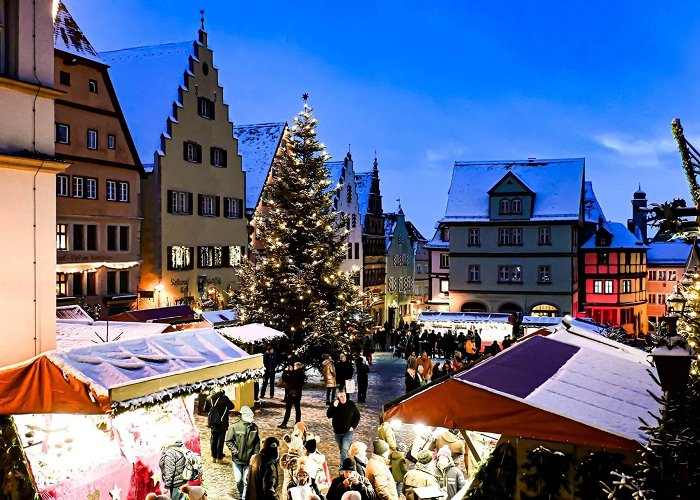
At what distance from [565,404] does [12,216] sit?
7.96 meters

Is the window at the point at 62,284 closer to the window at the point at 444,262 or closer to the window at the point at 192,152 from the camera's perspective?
the window at the point at 192,152

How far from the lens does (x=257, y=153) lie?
44.6 m

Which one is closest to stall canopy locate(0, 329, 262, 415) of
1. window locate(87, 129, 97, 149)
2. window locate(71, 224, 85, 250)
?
window locate(71, 224, 85, 250)

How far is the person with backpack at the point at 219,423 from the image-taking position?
1393 centimetres

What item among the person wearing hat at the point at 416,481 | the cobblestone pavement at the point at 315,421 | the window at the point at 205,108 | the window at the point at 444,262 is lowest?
the cobblestone pavement at the point at 315,421

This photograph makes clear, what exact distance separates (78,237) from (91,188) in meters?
2.21

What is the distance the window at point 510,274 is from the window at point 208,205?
19.4 metres

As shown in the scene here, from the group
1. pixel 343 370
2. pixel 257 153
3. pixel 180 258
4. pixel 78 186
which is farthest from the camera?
pixel 257 153

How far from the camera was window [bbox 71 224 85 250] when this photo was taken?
29.7 metres

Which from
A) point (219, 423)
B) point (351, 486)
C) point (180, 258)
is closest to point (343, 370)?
point (219, 423)

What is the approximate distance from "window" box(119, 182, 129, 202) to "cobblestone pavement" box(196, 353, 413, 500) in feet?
40.7

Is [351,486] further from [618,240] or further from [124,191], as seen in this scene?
[618,240]

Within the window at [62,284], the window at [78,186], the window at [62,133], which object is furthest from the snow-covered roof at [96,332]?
the window at [62,133]

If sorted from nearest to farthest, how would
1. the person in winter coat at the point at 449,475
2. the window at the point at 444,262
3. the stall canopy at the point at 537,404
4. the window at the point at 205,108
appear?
the stall canopy at the point at 537,404
the person in winter coat at the point at 449,475
the window at the point at 205,108
the window at the point at 444,262
